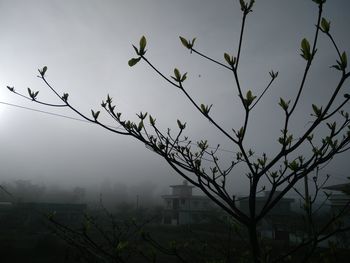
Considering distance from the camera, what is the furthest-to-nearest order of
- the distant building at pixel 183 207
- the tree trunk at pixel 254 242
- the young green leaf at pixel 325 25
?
1. the distant building at pixel 183 207
2. the tree trunk at pixel 254 242
3. the young green leaf at pixel 325 25

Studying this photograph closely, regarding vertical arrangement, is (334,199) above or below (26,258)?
above

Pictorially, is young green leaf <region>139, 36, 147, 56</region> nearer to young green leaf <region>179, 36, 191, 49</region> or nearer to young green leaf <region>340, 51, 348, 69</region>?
young green leaf <region>179, 36, 191, 49</region>

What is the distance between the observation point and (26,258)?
13758 mm

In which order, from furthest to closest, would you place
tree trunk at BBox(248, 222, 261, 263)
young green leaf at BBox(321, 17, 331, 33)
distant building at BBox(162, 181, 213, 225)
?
distant building at BBox(162, 181, 213, 225) < tree trunk at BBox(248, 222, 261, 263) < young green leaf at BBox(321, 17, 331, 33)

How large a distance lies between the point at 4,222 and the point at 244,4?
32.3 m

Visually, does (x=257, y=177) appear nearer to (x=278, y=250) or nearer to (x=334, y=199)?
(x=278, y=250)

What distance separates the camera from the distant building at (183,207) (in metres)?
40.3

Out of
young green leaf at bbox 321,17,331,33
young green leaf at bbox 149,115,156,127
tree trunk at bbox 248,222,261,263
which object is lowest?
tree trunk at bbox 248,222,261,263

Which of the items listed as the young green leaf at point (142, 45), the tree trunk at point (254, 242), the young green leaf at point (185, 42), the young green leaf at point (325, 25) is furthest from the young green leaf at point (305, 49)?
the tree trunk at point (254, 242)

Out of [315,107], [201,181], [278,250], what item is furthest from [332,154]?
[278,250]

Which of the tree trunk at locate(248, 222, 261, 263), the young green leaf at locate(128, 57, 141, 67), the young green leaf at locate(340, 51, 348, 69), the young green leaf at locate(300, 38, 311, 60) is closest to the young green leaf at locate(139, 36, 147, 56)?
the young green leaf at locate(128, 57, 141, 67)

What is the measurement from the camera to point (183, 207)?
43.8 metres

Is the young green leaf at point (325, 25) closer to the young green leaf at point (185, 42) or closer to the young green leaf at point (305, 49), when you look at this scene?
the young green leaf at point (305, 49)

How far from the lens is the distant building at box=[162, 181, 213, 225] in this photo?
40.3 metres
